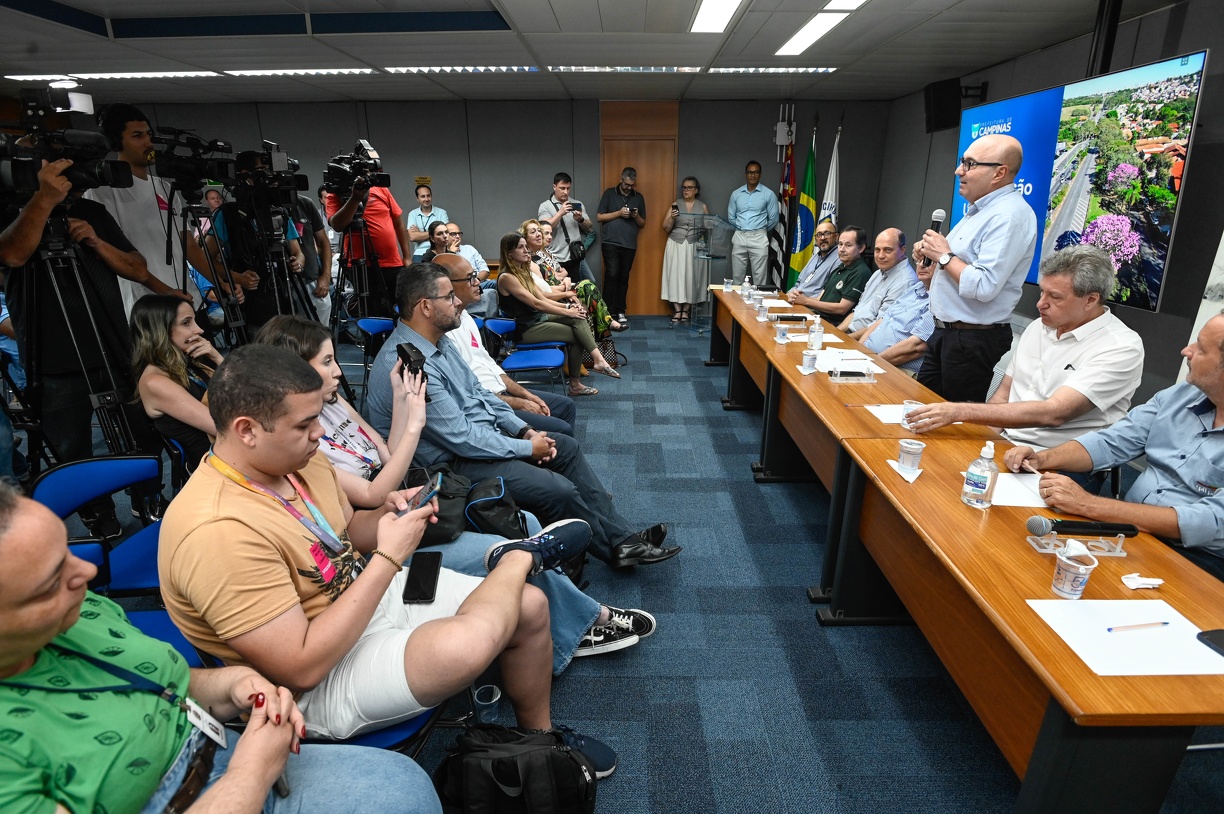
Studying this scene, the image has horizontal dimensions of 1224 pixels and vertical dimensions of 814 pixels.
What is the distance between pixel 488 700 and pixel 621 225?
20.2 ft

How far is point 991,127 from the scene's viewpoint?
14.9ft

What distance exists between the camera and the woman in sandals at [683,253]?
24.3ft

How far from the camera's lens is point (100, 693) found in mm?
892

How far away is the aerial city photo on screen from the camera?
3037mm

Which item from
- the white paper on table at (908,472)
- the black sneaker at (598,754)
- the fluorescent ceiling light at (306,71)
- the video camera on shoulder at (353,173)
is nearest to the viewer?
the black sneaker at (598,754)

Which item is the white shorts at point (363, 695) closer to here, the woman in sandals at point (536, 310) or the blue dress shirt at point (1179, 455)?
the blue dress shirt at point (1179, 455)

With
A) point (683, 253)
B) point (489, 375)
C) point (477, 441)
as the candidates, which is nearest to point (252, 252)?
point (489, 375)

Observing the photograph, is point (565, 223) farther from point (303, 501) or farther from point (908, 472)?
point (303, 501)

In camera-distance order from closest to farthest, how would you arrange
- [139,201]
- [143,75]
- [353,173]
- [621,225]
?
[139,201], [353,173], [143,75], [621,225]

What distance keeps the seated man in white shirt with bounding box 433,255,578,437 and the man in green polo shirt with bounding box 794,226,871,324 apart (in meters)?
2.33

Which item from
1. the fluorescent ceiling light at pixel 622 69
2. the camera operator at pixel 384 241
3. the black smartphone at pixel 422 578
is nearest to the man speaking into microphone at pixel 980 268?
the black smartphone at pixel 422 578

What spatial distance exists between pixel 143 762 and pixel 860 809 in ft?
5.05

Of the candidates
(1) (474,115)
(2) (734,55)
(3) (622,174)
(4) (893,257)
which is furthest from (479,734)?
(1) (474,115)

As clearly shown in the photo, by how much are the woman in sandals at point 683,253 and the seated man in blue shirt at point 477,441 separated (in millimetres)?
5122
